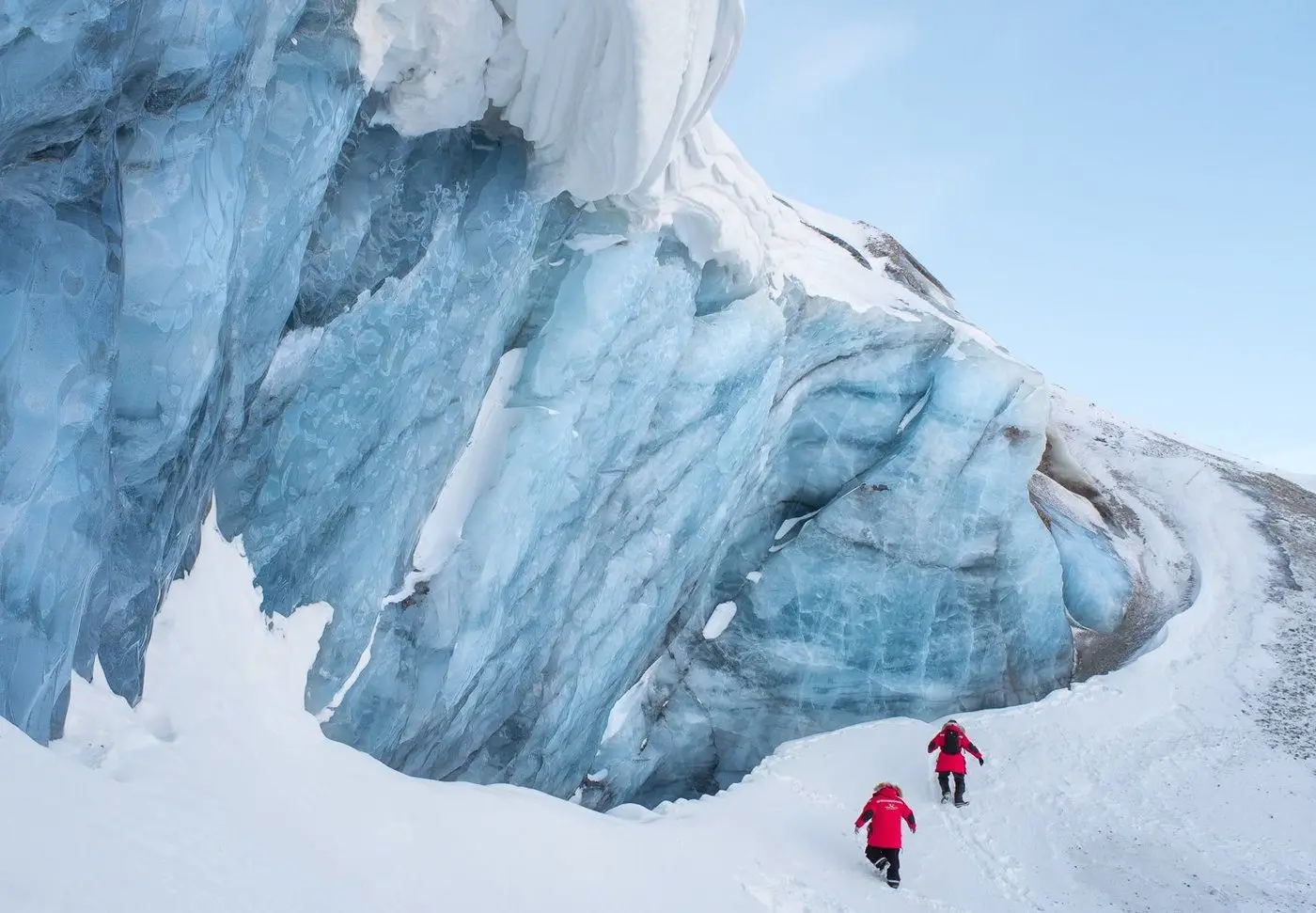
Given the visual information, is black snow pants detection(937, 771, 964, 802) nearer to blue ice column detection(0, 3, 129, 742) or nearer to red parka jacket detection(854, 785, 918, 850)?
red parka jacket detection(854, 785, 918, 850)

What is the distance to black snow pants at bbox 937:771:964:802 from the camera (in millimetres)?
7984

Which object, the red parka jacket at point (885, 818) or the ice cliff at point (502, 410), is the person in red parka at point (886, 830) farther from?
the ice cliff at point (502, 410)

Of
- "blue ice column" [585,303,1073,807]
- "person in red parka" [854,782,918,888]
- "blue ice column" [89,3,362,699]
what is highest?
"blue ice column" [89,3,362,699]

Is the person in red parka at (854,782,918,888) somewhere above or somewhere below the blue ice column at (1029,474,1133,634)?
above

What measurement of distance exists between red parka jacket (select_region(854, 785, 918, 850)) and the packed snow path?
11.7 inches

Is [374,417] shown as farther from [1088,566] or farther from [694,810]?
[1088,566]

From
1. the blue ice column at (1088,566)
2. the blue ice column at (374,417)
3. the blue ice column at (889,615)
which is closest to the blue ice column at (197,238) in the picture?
the blue ice column at (374,417)

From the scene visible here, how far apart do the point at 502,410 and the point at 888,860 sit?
4.41m

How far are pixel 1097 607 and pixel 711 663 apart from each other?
16.9ft

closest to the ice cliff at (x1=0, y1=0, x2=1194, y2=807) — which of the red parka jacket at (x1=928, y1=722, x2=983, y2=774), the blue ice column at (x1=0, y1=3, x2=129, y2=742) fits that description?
the blue ice column at (x1=0, y1=3, x2=129, y2=742)

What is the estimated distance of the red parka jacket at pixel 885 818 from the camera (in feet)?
21.2

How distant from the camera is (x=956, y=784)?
8.00m

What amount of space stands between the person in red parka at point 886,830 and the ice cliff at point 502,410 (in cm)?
302

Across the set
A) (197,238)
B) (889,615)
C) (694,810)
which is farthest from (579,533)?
(889,615)
